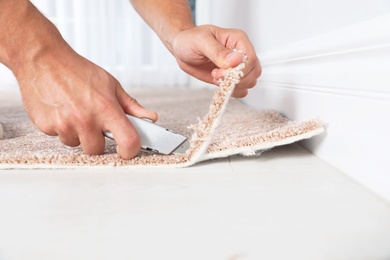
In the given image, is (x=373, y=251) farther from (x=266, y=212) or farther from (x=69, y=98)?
(x=69, y=98)

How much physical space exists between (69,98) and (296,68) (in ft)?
1.54

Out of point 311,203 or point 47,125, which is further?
point 47,125

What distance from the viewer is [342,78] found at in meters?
0.64

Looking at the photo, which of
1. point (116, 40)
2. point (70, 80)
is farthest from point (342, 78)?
point (116, 40)

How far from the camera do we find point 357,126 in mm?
587

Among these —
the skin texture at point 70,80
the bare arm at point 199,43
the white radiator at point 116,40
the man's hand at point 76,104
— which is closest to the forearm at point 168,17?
the bare arm at point 199,43

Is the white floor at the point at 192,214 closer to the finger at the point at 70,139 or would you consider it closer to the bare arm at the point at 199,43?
the finger at the point at 70,139

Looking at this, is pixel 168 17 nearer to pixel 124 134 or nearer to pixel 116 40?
pixel 124 134

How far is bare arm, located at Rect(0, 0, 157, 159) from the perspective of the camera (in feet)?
2.01

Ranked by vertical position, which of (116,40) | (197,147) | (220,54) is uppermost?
(220,54)

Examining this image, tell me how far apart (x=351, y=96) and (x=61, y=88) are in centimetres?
40

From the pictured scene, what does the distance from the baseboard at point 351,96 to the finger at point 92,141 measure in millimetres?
339

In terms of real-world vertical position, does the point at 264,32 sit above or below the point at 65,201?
above

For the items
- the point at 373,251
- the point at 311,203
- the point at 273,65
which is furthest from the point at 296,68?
the point at 373,251
